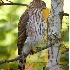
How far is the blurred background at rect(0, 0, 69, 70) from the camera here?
1.93 m

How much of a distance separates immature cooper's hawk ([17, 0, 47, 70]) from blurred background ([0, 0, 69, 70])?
3 centimetres

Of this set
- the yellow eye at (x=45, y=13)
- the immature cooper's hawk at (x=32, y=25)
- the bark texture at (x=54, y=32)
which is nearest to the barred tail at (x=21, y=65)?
the immature cooper's hawk at (x=32, y=25)

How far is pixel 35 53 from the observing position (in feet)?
6.39

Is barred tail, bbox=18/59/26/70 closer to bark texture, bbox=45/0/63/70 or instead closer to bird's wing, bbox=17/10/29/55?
bird's wing, bbox=17/10/29/55

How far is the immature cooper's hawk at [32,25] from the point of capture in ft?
6.28

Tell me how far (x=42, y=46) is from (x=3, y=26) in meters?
0.31

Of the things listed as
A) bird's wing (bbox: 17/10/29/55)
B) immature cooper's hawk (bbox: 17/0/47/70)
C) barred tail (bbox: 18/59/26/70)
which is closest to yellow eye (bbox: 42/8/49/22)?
immature cooper's hawk (bbox: 17/0/47/70)

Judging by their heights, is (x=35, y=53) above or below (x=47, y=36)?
below

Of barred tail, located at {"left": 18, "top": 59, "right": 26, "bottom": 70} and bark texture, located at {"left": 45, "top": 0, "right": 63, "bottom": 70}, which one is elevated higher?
bark texture, located at {"left": 45, "top": 0, "right": 63, "bottom": 70}

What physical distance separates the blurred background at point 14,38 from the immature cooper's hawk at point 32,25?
0.03 meters

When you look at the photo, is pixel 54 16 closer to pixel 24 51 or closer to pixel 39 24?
pixel 39 24

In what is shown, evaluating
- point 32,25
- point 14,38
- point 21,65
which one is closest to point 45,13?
point 32,25

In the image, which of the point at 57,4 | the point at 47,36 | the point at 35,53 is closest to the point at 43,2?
the point at 57,4

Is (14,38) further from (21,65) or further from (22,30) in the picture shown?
(21,65)
